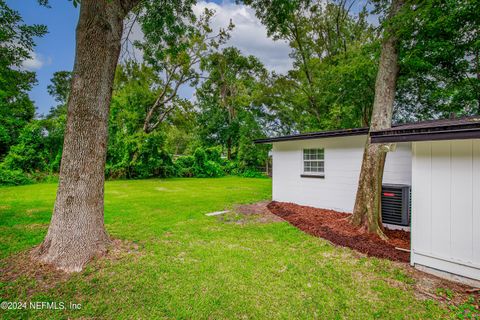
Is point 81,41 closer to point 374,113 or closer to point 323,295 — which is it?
point 323,295

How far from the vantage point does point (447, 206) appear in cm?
284

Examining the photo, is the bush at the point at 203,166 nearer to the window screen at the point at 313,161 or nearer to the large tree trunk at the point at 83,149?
the window screen at the point at 313,161

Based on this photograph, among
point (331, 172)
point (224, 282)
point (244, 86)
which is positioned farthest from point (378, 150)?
point (244, 86)

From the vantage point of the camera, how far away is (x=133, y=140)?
14.6 meters

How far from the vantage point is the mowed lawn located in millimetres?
2229

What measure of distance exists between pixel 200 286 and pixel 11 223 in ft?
17.9

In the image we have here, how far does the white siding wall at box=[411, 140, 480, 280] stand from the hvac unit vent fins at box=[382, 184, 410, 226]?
1726mm

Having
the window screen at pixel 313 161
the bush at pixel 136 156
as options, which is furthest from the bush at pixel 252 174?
the window screen at pixel 313 161

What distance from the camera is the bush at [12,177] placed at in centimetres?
1144

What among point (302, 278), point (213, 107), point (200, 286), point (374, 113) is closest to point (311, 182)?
point (374, 113)

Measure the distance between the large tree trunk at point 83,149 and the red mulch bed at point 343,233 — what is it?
413 centimetres

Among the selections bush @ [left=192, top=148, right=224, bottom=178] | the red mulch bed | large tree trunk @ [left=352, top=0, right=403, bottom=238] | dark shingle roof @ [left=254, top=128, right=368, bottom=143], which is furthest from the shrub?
large tree trunk @ [left=352, top=0, right=403, bottom=238]

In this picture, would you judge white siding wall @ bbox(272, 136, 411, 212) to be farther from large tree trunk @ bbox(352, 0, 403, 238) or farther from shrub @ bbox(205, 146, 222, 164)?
shrub @ bbox(205, 146, 222, 164)

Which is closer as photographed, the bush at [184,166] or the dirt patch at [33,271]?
the dirt patch at [33,271]
